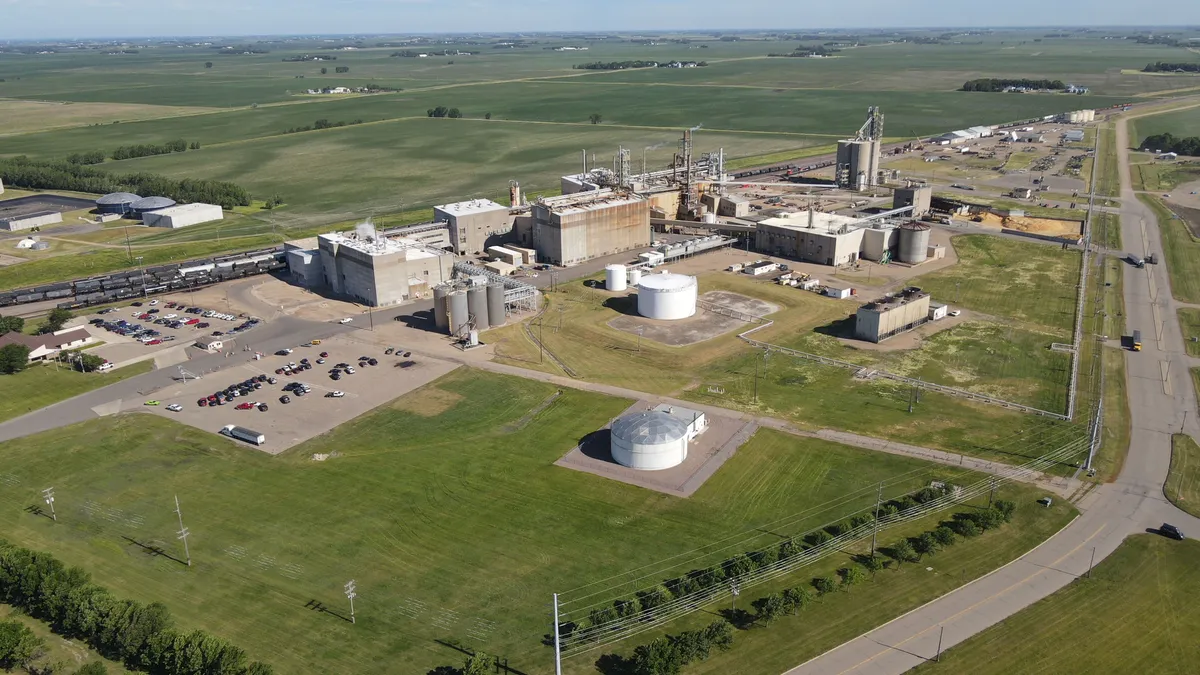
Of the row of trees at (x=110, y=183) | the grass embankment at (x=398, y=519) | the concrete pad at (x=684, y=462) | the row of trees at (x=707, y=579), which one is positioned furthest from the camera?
the row of trees at (x=110, y=183)

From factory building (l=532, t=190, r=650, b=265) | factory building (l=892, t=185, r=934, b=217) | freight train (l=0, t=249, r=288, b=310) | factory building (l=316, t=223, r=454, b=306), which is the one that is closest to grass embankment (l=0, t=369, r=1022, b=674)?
factory building (l=316, t=223, r=454, b=306)

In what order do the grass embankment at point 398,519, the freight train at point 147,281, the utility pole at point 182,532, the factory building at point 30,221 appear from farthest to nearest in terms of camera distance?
the factory building at point 30,221
the freight train at point 147,281
the utility pole at point 182,532
the grass embankment at point 398,519

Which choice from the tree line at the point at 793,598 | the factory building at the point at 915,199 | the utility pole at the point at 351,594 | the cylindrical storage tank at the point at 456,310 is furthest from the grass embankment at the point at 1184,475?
the factory building at the point at 915,199

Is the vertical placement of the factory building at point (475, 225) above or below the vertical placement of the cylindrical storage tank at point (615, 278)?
above

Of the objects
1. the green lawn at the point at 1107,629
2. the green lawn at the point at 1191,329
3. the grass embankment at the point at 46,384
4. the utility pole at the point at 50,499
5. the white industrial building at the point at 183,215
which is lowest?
the green lawn at the point at 1107,629

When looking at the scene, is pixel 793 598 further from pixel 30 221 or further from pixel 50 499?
pixel 30 221

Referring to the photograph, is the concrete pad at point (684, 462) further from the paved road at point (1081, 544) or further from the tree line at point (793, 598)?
the paved road at point (1081, 544)

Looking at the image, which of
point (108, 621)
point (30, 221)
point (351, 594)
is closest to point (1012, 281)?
point (351, 594)
